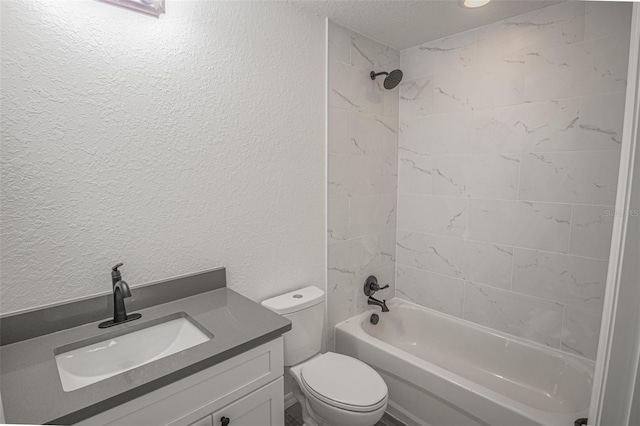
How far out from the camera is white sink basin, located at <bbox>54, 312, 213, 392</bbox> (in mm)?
1066

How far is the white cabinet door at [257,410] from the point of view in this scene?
1110mm

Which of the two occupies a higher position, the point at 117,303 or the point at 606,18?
the point at 606,18

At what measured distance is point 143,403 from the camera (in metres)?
0.91

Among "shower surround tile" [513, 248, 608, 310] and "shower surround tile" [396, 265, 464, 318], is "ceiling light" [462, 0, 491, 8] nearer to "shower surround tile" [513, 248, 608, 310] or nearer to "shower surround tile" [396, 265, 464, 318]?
"shower surround tile" [513, 248, 608, 310]

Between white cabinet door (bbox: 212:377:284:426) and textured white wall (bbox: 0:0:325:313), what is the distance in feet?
1.90

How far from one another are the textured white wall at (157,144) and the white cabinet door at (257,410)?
0.58m

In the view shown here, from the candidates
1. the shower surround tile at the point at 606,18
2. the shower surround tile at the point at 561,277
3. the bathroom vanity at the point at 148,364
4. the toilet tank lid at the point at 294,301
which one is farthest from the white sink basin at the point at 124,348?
the shower surround tile at the point at 606,18

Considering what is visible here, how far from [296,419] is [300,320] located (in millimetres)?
675

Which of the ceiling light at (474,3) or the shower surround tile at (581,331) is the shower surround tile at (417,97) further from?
the shower surround tile at (581,331)

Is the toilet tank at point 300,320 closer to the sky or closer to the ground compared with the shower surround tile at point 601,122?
closer to the ground

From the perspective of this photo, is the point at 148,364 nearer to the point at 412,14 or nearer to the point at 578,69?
the point at 412,14

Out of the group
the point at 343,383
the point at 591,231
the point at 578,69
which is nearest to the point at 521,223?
the point at 591,231

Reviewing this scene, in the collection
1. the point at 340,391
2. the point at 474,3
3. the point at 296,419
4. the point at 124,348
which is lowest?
the point at 296,419

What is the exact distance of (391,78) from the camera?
2.20m
